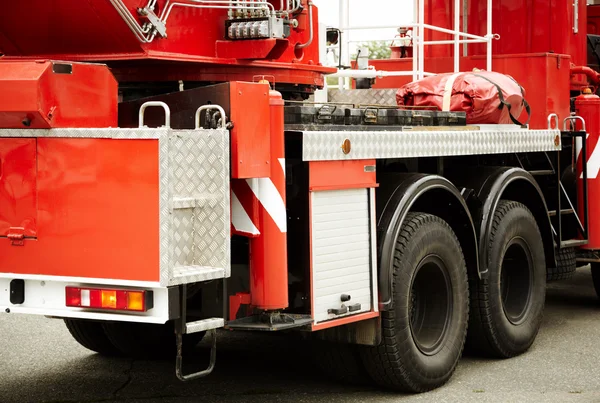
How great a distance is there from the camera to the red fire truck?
511cm

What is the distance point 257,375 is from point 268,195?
200 centimetres

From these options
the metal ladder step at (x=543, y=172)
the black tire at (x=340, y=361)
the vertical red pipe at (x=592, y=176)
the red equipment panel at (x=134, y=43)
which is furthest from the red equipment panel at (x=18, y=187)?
the vertical red pipe at (x=592, y=176)

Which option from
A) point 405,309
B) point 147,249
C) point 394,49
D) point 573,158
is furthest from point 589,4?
point 147,249

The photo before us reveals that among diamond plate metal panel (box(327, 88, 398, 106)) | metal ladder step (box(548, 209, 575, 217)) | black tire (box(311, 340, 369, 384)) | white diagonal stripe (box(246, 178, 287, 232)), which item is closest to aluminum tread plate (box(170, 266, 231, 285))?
white diagonal stripe (box(246, 178, 287, 232))

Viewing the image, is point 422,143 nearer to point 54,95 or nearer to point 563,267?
point 54,95

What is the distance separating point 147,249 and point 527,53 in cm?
555

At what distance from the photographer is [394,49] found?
1090 cm

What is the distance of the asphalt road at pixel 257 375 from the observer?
6.51 meters

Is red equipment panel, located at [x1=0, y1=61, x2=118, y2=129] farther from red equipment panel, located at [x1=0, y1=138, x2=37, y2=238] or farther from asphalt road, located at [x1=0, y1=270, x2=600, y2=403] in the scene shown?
asphalt road, located at [x1=0, y1=270, x2=600, y2=403]

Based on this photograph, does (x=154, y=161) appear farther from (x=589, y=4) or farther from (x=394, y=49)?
(x=589, y=4)

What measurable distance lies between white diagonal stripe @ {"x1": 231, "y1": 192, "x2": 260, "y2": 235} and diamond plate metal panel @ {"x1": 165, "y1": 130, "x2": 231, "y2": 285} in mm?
267

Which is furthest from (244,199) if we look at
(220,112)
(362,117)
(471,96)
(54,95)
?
(471,96)

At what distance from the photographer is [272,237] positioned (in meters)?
5.44

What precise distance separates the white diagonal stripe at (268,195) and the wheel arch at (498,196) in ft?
7.31
